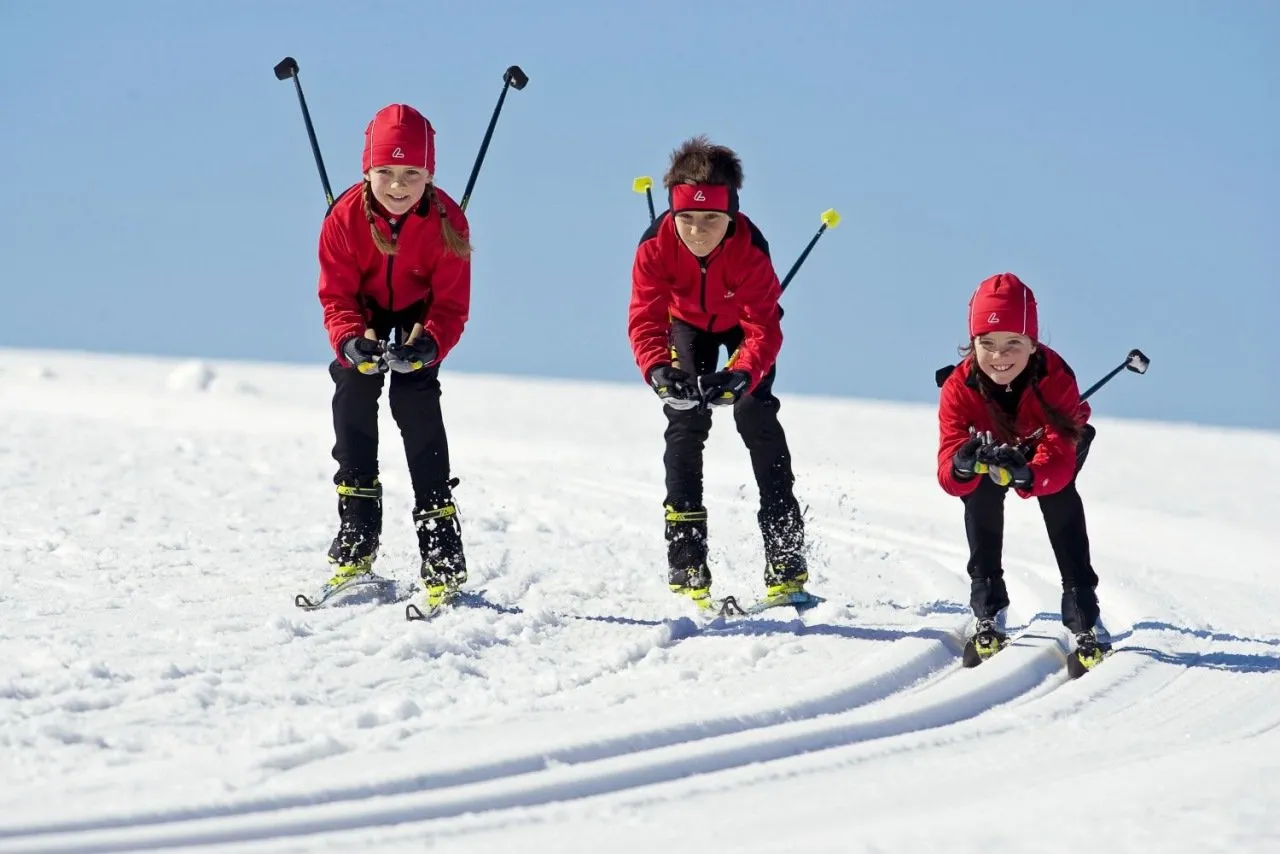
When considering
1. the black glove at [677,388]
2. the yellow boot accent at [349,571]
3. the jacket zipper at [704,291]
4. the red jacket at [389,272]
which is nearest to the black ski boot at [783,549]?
the black glove at [677,388]

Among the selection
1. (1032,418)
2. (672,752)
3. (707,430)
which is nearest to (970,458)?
(1032,418)

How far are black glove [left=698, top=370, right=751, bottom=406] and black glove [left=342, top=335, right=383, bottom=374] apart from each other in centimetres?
123

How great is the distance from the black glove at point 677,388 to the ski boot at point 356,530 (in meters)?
1.27

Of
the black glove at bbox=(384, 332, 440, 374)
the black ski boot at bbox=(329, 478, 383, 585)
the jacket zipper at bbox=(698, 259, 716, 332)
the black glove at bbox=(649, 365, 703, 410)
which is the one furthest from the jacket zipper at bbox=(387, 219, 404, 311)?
the jacket zipper at bbox=(698, 259, 716, 332)

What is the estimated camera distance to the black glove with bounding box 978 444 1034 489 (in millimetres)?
4926

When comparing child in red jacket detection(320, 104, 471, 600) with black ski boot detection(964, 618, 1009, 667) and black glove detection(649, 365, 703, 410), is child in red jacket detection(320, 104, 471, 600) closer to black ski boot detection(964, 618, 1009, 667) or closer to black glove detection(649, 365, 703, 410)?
black glove detection(649, 365, 703, 410)

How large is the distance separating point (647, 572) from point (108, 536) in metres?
2.93

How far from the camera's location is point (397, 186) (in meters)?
5.46

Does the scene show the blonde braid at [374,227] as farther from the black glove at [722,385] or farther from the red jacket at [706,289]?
the black glove at [722,385]

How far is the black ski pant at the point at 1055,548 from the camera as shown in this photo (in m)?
5.14

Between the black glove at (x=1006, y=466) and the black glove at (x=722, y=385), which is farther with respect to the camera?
the black glove at (x=722, y=385)

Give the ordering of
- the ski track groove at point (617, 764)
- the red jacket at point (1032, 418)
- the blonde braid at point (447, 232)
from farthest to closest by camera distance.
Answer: the blonde braid at point (447, 232)
the red jacket at point (1032, 418)
the ski track groove at point (617, 764)

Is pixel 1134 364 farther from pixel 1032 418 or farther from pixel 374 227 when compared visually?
pixel 374 227

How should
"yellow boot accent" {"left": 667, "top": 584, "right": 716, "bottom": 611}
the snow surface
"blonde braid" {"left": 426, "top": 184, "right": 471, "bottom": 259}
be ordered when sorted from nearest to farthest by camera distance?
the snow surface → "blonde braid" {"left": 426, "top": 184, "right": 471, "bottom": 259} → "yellow boot accent" {"left": 667, "top": 584, "right": 716, "bottom": 611}
